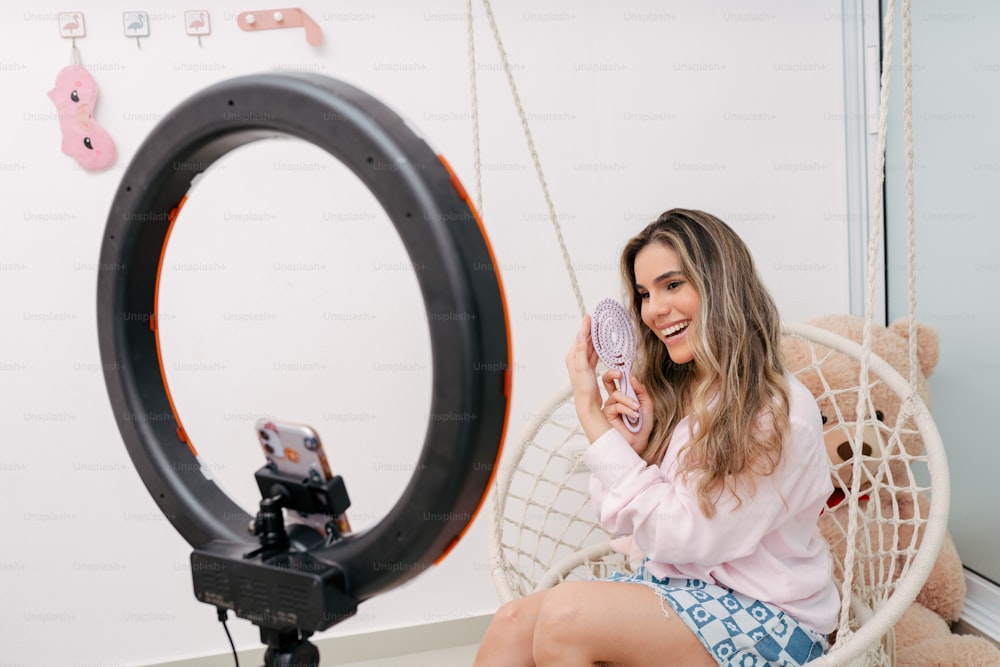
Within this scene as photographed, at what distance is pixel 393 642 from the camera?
1930 mm

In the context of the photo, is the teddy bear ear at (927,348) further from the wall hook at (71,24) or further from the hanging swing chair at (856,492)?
the wall hook at (71,24)

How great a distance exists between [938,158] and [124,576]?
79.9 inches

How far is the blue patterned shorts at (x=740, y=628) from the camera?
1.08m

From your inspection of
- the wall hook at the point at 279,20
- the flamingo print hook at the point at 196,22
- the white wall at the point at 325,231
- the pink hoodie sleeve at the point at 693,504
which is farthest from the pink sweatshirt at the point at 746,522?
the flamingo print hook at the point at 196,22

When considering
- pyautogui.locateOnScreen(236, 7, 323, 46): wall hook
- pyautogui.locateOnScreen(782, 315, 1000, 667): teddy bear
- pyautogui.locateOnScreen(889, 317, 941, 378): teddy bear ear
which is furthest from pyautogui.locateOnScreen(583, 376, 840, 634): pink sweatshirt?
pyautogui.locateOnScreen(236, 7, 323, 46): wall hook

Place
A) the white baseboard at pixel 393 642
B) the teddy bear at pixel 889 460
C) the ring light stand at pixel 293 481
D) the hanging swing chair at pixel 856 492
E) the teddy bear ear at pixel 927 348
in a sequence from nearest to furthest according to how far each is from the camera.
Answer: the ring light stand at pixel 293 481 < the hanging swing chair at pixel 856 492 < the teddy bear at pixel 889 460 < the teddy bear ear at pixel 927 348 < the white baseboard at pixel 393 642

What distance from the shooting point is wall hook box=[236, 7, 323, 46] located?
1.69m

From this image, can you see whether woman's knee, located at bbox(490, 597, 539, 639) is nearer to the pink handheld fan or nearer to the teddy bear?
the pink handheld fan

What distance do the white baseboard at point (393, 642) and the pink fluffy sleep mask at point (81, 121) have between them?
115 centimetres

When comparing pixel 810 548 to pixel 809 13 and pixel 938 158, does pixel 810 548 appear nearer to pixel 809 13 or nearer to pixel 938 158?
pixel 938 158

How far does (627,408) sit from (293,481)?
0.76m

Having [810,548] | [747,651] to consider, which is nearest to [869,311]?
[810,548]

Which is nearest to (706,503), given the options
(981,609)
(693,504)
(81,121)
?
(693,504)

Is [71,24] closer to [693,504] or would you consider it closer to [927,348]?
[693,504]
